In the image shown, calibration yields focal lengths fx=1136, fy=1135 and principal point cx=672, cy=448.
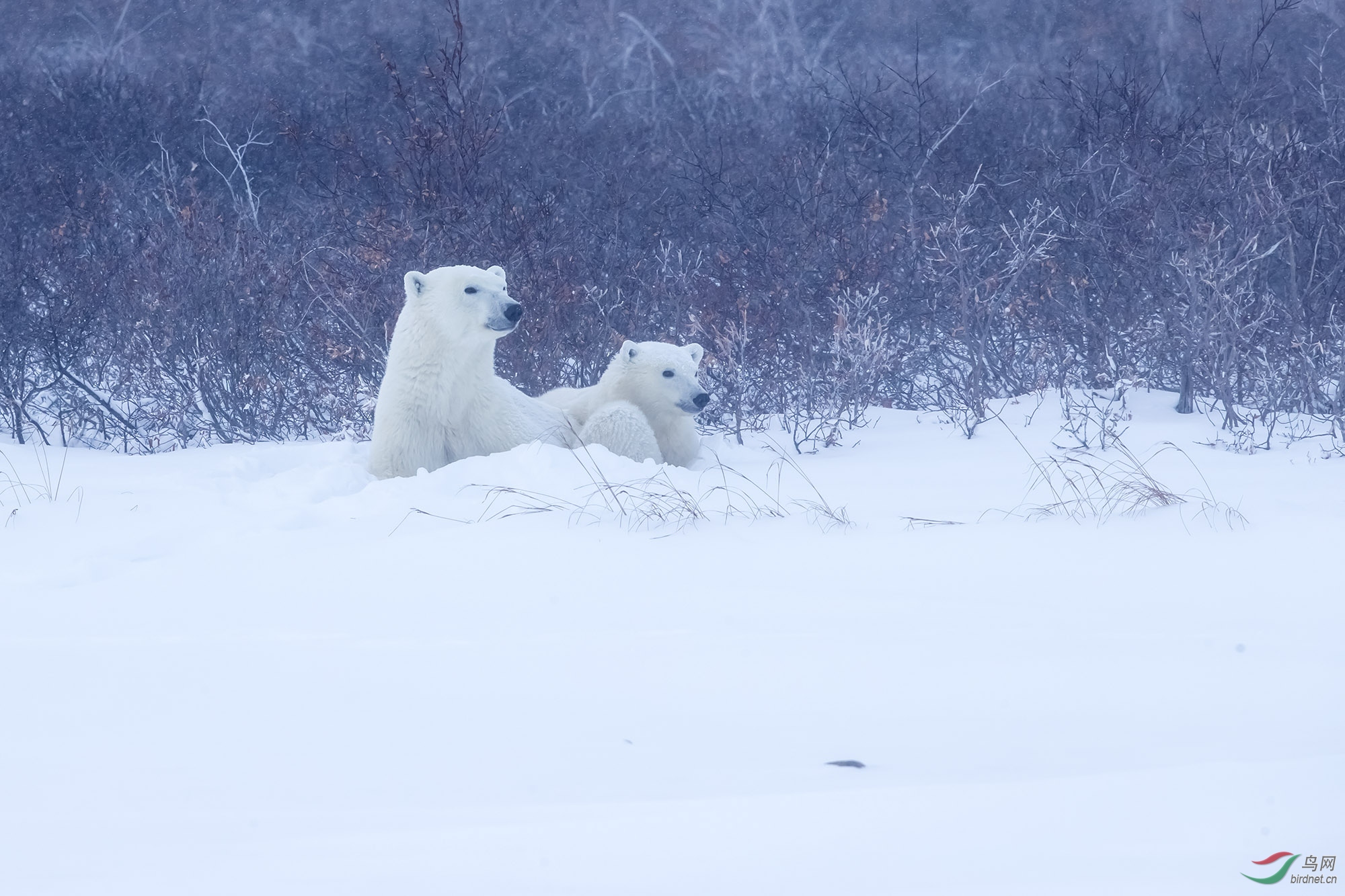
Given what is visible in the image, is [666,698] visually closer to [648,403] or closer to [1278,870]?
[1278,870]

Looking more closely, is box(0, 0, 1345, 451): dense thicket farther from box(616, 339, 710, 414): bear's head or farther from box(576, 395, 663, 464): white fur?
box(576, 395, 663, 464): white fur

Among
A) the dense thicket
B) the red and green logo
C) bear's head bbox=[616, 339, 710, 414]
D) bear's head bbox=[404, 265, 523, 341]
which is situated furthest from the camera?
the dense thicket

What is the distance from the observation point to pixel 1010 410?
5.60 metres

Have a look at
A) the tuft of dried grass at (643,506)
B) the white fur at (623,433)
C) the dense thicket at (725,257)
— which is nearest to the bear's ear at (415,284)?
the white fur at (623,433)

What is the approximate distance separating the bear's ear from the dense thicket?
184 centimetres

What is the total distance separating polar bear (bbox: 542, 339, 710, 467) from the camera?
4.57 meters

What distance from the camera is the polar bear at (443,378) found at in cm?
419

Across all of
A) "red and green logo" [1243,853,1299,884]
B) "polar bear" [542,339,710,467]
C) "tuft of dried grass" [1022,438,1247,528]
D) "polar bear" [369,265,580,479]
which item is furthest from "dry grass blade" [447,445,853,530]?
"red and green logo" [1243,853,1299,884]

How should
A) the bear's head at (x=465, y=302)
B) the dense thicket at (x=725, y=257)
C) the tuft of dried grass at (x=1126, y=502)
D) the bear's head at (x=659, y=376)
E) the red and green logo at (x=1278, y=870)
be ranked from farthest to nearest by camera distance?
the dense thicket at (x=725, y=257) → the bear's head at (x=659, y=376) → the bear's head at (x=465, y=302) → the tuft of dried grass at (x=1126, y=502) → the red and green logo at (x=1278, y=870)

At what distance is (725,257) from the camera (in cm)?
700

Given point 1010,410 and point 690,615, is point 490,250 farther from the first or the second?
point 690,615

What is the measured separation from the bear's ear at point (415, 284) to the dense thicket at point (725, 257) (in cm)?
184

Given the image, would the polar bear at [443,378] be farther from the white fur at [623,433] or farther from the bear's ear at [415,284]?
the white fur at [623,433]

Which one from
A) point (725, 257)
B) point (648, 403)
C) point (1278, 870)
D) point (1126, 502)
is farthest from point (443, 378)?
point (1278, 870)
